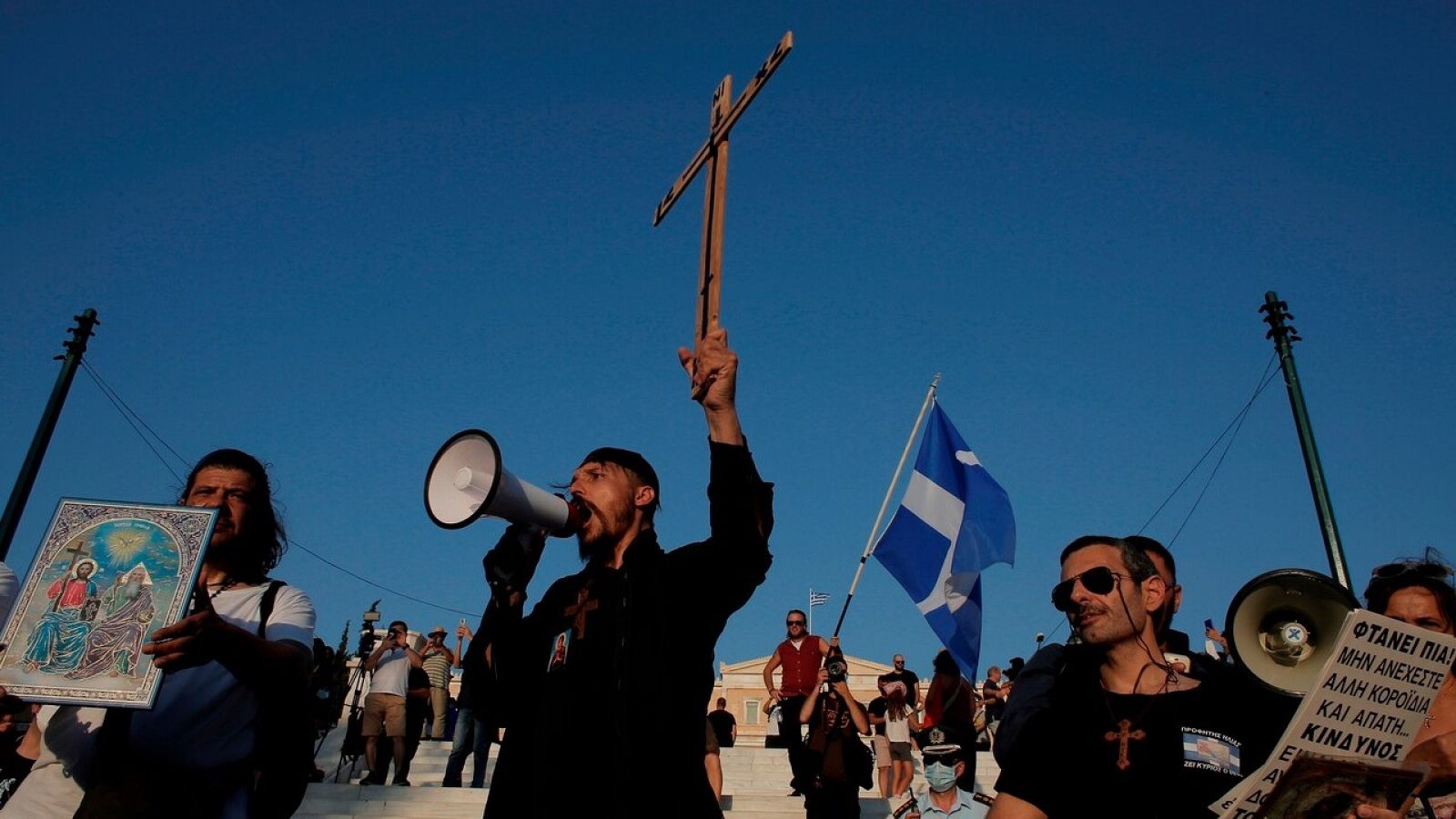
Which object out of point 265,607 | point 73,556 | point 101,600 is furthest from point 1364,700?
point 73,556

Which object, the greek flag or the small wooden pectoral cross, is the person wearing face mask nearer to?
the greek flag

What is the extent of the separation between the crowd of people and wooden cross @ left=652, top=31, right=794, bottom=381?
0.58 meters

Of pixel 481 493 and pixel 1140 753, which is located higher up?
pixel 481 493

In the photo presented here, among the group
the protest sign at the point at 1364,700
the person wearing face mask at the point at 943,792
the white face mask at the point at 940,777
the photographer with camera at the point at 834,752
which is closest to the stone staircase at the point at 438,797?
the photographer with camera at the point at 834,752

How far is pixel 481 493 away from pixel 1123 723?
194 centimetres

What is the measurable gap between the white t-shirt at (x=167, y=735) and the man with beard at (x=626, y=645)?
2.27ft

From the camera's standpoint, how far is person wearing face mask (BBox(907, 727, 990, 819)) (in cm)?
832

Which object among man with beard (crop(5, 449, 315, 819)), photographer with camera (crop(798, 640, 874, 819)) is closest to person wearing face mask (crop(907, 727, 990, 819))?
photographer with camera (crop(798, 640, 874, 819))

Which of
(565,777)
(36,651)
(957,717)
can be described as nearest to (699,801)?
(565,777)

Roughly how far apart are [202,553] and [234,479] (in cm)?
66

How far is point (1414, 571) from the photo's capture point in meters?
3.68

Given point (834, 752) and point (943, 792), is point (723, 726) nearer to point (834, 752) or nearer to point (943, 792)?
point (834, 752)

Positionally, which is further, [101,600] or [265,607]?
[265,607]

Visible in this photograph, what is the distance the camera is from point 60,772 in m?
2.79
